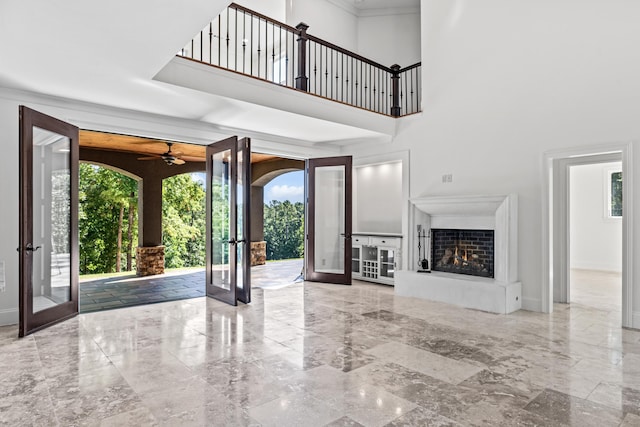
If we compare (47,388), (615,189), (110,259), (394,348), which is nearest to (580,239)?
(615,189)

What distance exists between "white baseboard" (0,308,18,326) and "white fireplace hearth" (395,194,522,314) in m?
5.21

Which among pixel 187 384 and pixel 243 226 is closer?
pixel 187 384

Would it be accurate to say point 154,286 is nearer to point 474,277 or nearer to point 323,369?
point 323,369

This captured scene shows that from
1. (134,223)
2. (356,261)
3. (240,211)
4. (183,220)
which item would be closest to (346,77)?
(356,261)

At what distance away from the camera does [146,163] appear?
356 inches

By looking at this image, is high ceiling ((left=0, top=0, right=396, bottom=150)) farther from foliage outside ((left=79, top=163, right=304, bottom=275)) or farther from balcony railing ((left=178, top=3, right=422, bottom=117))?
foliage outside ((left=79, top=163, right=304, bottom=275))

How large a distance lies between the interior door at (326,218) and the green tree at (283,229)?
5112 mm

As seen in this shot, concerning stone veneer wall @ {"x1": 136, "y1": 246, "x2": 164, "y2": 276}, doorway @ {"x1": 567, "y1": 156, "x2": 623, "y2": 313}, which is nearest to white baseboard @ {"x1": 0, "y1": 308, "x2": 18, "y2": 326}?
stone veneer wall @ {"x1": 136, "y1": 246, "x2": 164, "y2": 276}

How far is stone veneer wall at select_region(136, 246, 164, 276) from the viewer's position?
28.3 feet

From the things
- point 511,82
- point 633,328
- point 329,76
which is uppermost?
point 329,76

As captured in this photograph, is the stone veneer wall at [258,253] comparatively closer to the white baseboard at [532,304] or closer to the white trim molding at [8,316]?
the white trim molding at [8,316]

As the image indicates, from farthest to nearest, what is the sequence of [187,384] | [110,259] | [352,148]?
[110,259] < [352,148] < [187,384]

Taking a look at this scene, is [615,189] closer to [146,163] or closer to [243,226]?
[243,226]

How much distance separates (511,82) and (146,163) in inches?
310
